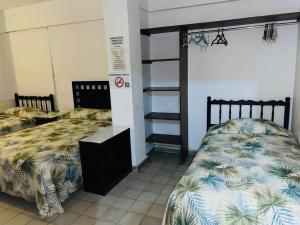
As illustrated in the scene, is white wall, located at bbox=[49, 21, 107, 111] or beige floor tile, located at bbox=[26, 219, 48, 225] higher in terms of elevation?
white wall, located at bbox=[49, 21, 107, 111]

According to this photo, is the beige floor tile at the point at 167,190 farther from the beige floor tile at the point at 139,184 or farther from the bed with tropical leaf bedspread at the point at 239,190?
the bed with tropical leaf bedspread at the point at 239,190

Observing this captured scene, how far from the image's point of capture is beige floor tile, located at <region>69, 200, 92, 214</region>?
8.22ft

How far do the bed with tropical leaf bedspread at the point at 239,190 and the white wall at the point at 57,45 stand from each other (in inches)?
108

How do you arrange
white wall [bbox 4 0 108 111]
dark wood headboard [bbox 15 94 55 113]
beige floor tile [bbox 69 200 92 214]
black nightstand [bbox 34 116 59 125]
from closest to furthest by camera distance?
beige floor tile [bbox 69 200 92 214]
white wall [bbox 4 0 108 111]
black nightstand [bbox 34 116 59 125]
dark wood headboard [bbox 15 94 55 113]

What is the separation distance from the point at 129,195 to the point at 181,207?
120cm

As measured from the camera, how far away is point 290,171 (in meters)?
1.87

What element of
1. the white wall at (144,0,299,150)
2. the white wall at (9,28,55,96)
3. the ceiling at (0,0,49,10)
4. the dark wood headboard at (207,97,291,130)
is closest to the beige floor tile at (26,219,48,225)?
the white wall at (144,0,299,150)

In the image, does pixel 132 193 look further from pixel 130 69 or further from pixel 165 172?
pixel 130 69

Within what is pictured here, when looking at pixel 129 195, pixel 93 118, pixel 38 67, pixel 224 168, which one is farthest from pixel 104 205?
pixel 38 67

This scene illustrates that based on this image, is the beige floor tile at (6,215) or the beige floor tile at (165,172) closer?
the beige floor tile at (6,215)

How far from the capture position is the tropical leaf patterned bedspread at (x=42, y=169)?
238 centimetres

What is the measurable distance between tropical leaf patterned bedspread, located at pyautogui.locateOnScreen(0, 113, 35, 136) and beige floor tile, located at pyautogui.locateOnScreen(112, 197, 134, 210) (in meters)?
2.45

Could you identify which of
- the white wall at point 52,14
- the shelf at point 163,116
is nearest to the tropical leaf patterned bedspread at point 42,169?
the shelf at point 163,116

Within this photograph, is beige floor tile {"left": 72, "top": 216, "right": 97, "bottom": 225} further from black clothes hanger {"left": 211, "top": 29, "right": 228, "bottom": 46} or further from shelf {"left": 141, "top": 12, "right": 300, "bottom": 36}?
black clothes hanger {"left": 211, "top": 29, "right": 228, "bottom": 46}
